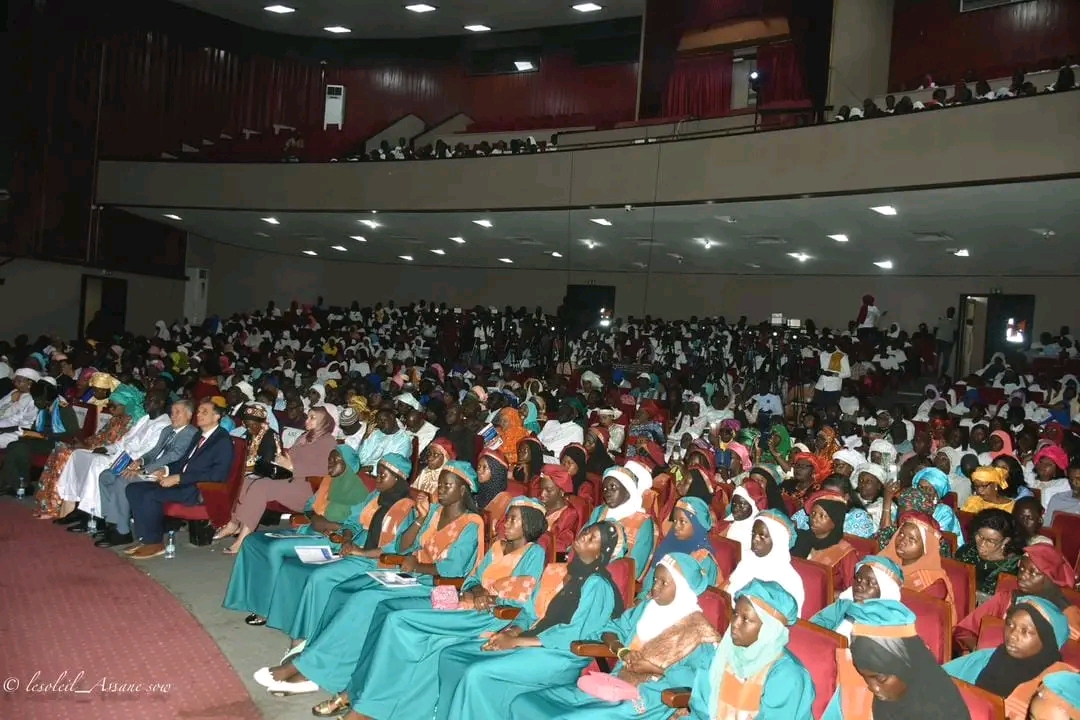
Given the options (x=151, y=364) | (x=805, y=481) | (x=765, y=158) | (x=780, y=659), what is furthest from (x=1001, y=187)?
(x=151, y=364)

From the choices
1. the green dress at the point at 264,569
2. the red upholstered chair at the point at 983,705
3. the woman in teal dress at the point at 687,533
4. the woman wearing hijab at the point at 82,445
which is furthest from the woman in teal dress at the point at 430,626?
the woman wearing hijab at the point at 82,445

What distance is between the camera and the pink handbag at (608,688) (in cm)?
343

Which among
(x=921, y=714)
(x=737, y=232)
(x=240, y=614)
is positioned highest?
(x=737, y=232)

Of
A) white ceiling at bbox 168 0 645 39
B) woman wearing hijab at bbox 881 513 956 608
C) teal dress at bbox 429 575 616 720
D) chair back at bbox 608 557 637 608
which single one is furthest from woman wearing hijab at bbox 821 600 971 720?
white ceiling at bbox 168 0 645 39

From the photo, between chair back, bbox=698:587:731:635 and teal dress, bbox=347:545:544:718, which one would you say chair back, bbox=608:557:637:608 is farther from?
teal dress, bbox=347:545:544:718

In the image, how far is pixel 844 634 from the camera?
138 inches

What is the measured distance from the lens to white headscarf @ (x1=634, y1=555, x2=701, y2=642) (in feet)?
11.7

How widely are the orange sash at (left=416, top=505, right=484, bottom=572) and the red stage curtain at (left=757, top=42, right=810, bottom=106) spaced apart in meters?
12.2

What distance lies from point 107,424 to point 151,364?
4.63 metres

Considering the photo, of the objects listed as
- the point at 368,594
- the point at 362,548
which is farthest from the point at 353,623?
the point at 362,548

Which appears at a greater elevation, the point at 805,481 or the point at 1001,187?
the point at 1001,187

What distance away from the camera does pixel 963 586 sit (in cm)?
439

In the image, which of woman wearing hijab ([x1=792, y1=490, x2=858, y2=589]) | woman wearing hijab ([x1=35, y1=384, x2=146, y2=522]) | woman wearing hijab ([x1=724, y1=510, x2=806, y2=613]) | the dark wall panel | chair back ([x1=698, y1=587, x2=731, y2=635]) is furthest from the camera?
the dark wall panel

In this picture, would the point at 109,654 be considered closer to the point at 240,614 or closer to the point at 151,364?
the point at 240,614
